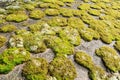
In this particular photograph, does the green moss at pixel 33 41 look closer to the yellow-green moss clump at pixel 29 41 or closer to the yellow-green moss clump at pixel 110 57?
the yellow-green moss clump at pixel 29 41

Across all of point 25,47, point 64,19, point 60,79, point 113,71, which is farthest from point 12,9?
point 113,71

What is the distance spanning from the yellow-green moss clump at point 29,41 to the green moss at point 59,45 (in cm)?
53

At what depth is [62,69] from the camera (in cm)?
1073

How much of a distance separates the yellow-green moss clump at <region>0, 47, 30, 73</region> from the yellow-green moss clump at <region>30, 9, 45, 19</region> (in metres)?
4.64

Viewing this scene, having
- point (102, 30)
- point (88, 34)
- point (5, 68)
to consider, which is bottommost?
point (102, 30)

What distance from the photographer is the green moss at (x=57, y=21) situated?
14609 mm

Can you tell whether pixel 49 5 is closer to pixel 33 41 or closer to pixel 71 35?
pixel 71 35

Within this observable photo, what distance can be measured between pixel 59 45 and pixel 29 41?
2.01 metres

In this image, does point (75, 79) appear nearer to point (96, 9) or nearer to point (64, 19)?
point (64, 19)

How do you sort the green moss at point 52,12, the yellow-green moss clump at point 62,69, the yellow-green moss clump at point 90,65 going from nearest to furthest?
the yellow-green moss clump at point 62,69, the yellow-green moss clump at point 90,65, the green moss at point 52,12

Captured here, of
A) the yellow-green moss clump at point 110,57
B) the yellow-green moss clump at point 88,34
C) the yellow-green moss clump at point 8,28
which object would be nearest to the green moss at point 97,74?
the yellow-green moss clump at point 110,57

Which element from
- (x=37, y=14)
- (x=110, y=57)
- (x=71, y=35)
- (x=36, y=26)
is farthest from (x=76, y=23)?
(x=110, y=57)

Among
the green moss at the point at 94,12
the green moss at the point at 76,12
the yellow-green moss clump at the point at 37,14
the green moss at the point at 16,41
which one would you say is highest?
the yellow-green moss clump at the point at 37,14

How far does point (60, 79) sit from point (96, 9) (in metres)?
11.7
